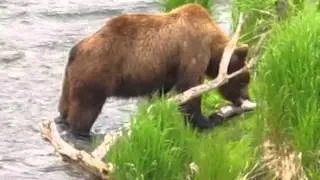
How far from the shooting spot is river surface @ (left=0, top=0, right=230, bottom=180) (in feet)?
29.3

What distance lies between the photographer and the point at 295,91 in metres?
7.91

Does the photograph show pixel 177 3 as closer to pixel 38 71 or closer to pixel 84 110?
pixel 38 71

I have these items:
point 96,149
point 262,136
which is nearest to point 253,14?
point 262,136

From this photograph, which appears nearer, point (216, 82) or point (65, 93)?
point (216, 82)

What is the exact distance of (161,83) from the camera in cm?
944

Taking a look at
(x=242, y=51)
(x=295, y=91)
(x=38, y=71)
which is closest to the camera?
(x=295, y=91)

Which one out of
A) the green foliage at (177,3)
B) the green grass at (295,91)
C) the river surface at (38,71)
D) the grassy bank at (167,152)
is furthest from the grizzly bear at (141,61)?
the green foliage at (177,3)

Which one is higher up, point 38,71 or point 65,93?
point 65,93

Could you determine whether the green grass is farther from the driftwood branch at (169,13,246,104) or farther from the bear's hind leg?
the bear's hind leg

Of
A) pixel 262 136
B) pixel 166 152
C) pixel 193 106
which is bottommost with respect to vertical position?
pixel 193 106

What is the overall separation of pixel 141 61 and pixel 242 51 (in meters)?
0.89

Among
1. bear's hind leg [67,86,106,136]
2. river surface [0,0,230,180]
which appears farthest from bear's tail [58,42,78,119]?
river surface [0,0,230,180]

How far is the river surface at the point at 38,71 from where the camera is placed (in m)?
8.92

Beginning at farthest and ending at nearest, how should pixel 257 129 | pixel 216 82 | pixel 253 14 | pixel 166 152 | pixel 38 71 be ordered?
pixel 38 71
pixel 253 14
pixel 216 82
pixel 257 129
pixel 166 152
